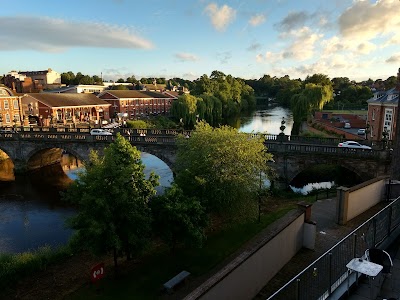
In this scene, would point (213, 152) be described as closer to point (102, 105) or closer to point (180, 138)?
point (180, 138)

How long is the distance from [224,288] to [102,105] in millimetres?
76712

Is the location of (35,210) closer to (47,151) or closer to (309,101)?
(47,151)

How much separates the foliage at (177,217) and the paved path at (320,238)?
4.25 m

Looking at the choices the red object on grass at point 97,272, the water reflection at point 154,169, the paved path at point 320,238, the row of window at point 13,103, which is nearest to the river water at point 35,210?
the water reflection at point 154,169

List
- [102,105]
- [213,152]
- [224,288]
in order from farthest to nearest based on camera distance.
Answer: [102,105]
[213,152]
[224,288]

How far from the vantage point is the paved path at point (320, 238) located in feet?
42.2

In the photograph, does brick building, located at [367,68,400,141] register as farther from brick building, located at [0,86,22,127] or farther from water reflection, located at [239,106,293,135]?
brick building, located at [0,86,22,127]

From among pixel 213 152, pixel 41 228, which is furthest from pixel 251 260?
pixel 41 228

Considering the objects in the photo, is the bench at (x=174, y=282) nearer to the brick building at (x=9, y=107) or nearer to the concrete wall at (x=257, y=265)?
the concrete wall at (x=257, y=265)

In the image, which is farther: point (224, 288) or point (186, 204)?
point (186, 204)

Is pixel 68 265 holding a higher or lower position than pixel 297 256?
lower

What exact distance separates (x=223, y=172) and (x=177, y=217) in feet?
16.5

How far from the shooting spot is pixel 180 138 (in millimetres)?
24125

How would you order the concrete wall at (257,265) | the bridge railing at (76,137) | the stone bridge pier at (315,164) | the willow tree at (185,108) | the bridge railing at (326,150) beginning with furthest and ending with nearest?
the willow tree at (185,108) < the bridge railing at (76,137) < the stone bridge pier at (315,164) < the bridge railing at (326,150) < the concrete wall at (257,265)
